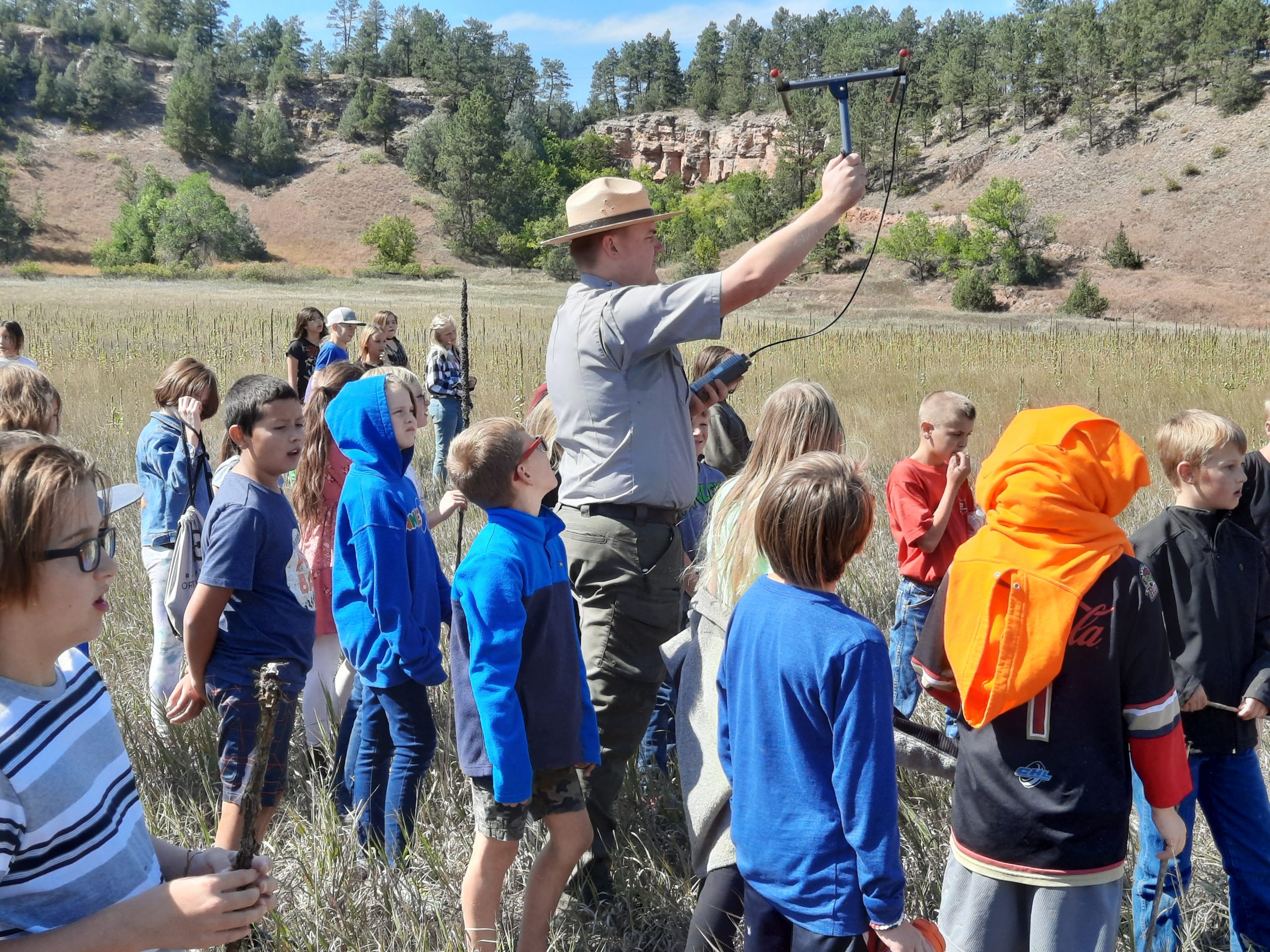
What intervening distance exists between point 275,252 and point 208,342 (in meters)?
63.6

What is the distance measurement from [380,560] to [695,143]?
11542 centimetres

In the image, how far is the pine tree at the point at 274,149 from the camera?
94.1m

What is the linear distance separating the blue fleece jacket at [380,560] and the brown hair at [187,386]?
1.30 meters

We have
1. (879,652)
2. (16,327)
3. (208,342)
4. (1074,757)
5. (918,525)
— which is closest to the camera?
(879,652)

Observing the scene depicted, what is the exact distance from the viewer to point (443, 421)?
9039 mm

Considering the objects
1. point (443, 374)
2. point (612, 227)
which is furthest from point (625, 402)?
point (443, 374)

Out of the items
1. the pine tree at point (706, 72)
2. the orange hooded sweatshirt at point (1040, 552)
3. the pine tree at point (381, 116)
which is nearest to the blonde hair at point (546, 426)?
the orange hooded sweatshirt at point (1040, 552)

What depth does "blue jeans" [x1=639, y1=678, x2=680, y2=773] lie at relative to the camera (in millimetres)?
3887

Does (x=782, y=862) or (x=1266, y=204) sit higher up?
(x=1266, y=204)

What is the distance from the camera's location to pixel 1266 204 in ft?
174

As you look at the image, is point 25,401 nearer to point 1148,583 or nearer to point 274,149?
point 1148,583

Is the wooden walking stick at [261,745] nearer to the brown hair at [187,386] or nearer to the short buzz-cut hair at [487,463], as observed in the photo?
the short buzz-cut hair at [487,463]

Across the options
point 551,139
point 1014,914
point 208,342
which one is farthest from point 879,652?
point 551,139

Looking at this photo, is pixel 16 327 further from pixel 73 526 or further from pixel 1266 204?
pixel 1266 204
